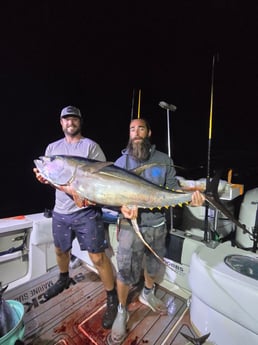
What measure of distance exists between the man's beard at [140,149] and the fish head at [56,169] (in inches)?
22.0

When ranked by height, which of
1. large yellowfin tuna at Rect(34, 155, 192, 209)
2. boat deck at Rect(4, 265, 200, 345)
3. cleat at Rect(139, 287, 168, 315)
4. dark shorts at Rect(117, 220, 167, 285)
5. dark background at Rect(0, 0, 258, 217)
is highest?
dark background at Rect(0, 0, 258, 217)

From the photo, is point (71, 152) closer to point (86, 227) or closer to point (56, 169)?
point (56, 169)

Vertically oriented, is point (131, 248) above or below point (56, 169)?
below

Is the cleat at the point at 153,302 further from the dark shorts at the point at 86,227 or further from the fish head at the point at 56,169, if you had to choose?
the fish head at the point at 56,169

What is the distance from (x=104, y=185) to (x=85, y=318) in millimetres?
1356

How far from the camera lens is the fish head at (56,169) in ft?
4.11

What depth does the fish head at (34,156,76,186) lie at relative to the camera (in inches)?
49.3

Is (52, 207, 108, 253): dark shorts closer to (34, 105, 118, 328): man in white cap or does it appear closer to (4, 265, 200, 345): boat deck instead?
(34, 105, 118, 328): man in white cap

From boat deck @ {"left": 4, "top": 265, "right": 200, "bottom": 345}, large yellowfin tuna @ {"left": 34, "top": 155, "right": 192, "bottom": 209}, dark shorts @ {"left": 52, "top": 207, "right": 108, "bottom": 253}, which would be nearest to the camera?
large yellowfin tuna @ {"left": 34, "top": 155, "right": 192, "bottom": 209}

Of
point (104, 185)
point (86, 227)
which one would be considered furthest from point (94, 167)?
point (86, 227)

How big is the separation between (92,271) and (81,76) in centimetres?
1184

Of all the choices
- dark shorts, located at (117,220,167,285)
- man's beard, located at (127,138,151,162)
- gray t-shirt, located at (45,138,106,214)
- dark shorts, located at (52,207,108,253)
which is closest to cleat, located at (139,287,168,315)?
dark shorts, located at (117,220,167,285)

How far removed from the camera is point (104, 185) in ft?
3.94

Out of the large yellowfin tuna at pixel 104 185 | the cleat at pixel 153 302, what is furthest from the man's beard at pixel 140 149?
the cleat at pixel 153 302
